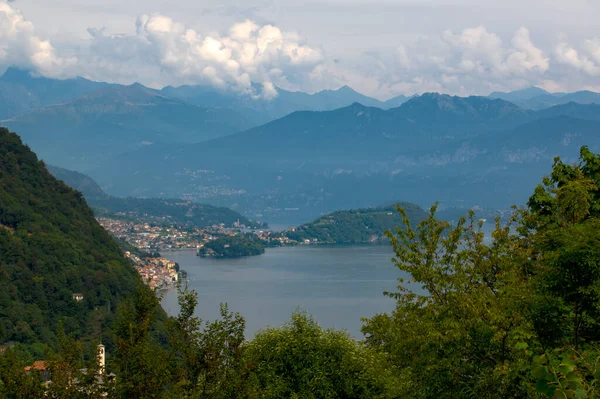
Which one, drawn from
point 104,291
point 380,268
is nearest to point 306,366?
point 104,291

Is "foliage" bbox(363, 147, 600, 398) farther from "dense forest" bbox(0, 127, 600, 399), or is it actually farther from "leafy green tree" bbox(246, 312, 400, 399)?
"leafy green tree" bbox(246, 312, 400, 399)

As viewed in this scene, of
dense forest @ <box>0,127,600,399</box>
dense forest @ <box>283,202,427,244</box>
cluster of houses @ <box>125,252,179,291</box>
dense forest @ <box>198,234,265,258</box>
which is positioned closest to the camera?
dense forest @ <box>0,127,600,399</box>

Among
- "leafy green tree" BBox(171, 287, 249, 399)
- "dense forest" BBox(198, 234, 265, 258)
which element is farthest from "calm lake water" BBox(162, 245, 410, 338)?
"leafy green tree" BBox(171, 287, 249, 399)

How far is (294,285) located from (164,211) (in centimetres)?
9666

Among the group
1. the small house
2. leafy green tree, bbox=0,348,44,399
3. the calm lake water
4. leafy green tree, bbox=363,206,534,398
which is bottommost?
the calm lake water

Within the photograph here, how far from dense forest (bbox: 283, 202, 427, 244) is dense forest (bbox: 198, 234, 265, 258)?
1596 cm

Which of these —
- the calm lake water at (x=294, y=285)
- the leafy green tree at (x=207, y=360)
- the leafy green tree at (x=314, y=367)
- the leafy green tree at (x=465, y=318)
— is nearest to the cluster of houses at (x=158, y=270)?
the calm lake water at (x=294, y=285)

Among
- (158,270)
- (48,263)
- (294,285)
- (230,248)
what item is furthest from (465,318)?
(230,248)

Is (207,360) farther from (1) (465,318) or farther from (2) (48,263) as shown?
(2) (48,263)

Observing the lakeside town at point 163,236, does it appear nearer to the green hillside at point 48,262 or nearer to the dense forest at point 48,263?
the dense forest at point 48,263

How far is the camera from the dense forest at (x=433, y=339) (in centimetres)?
823

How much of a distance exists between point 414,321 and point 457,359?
67.9 inches

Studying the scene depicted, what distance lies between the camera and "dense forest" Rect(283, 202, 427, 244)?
129 metres

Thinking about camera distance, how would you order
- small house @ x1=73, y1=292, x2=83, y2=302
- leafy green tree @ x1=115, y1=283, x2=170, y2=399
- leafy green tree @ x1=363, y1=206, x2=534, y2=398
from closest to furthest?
1. leafy green tree @ x1=115, y1=283, x2=170, y2=399
2. leafy green tree @ x1=363, y1=206, x2=534, y2=398
3. small house @ x1=73, y1=292, x2=83, y2=302
